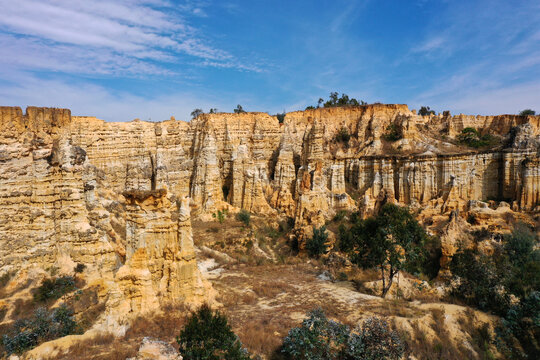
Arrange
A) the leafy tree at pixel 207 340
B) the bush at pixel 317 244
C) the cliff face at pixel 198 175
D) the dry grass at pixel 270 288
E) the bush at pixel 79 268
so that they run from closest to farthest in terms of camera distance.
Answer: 1. the leafy tree at pixel 207 340
2. the cliff face at pixel 198 175
3. the bush at pixel 79 268
4. the dry grass at pixel 270 288
5. the bush at pixel 317 244

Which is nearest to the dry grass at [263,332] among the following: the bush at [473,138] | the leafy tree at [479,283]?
the leafy tree at [479,283]

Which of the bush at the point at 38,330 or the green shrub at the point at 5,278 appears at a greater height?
the green shrub at the point at 5,278

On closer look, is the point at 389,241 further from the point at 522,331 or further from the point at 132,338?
the point at 132,338

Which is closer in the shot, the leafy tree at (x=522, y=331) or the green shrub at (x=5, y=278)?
the leafy tree at (x=522, y=331)

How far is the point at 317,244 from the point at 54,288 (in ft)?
44.4

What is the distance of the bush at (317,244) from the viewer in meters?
19.9

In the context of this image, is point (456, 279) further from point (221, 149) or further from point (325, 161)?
point (221, 149)

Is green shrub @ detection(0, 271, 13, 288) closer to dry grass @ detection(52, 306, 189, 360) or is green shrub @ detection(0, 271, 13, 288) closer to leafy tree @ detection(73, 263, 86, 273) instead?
leafy tree @ detection(73, 263, 86, 273)

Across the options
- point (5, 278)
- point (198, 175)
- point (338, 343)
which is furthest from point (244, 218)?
point (338, 343)

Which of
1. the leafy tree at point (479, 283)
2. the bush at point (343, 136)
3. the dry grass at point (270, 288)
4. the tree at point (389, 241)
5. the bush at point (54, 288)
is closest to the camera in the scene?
the leafy tree at point (479, 283)

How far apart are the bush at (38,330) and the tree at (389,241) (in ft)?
33.5

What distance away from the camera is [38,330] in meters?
8.95

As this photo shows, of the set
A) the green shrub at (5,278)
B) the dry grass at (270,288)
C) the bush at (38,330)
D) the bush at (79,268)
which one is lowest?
the dry grass at (270,288)

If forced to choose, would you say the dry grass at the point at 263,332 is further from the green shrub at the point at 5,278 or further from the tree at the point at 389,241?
the green shrub at the point at 5,278
